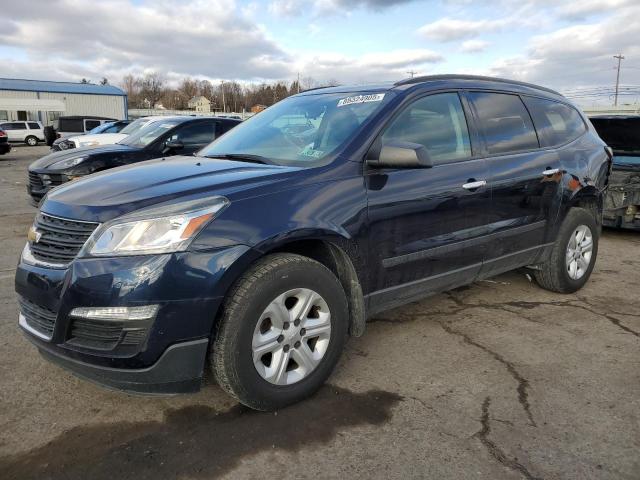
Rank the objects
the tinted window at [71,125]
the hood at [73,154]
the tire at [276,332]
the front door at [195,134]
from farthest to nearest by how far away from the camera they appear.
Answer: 1. the tinted window at [71,125]
2. the front door at [195,134]
3. the hood at [73,154]
4. the tire at [276,332]

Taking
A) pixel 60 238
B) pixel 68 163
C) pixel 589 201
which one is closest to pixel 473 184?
pixel 589 201

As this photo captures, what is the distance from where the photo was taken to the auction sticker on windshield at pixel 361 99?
136 inches

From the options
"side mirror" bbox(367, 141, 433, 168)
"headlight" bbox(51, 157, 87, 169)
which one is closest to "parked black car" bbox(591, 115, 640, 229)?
"side mirror" bbox(367, 141, 433, 168)

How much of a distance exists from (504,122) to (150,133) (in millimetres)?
6276

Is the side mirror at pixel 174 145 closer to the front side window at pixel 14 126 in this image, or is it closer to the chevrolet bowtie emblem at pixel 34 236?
the chevrolet bowtie emblem at pixel 34 236

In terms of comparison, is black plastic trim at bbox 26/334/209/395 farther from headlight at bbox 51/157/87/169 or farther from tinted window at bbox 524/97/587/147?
headlight at bbox 51/157/87/169

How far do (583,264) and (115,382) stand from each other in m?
4.29

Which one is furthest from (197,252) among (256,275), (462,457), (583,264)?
(583,264)

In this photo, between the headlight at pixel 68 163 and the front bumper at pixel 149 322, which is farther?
the headlight at pixel 68 163

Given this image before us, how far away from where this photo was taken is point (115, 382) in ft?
8.14

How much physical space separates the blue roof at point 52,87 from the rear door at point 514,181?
53237 mm

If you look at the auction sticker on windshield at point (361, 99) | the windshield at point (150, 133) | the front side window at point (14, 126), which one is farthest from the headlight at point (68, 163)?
the front side window at point (14, 126)

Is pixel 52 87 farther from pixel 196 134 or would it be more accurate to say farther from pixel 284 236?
pixel 284 236

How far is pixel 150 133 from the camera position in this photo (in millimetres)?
8648
